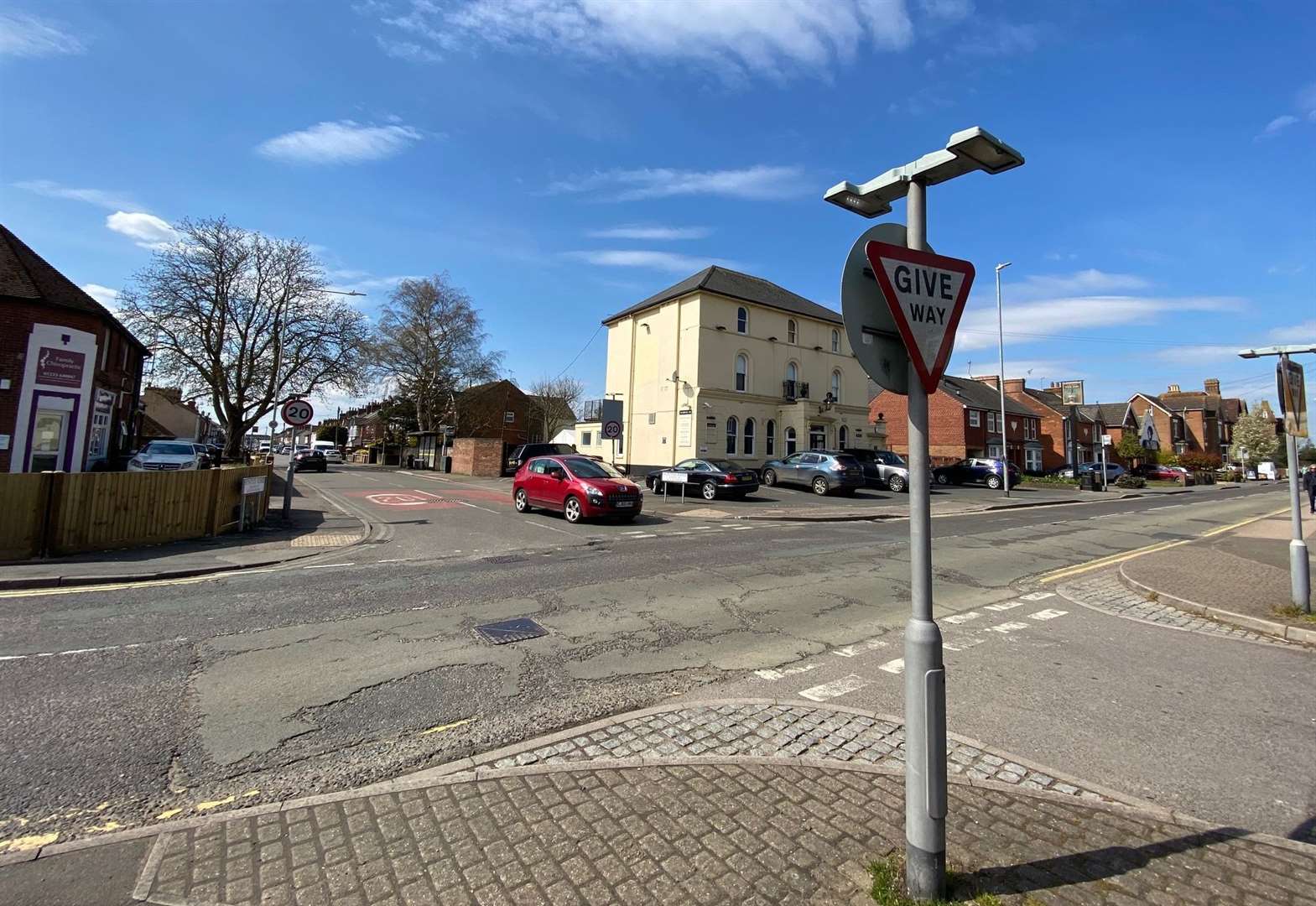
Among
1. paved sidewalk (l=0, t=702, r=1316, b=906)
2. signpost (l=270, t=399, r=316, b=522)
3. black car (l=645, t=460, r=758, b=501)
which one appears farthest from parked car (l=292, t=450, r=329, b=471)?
paved sidewalk (l=0, t=702, r=1316, b=906)

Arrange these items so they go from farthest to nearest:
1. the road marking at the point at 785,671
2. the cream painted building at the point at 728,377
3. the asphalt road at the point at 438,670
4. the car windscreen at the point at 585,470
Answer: the cream painted building at the point at 728,377, the car windscreen at the point at 585,470, the road marking at the point at 785,671, the asphalt road at the point at 438,670

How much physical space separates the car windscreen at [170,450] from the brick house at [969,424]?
4062 cm

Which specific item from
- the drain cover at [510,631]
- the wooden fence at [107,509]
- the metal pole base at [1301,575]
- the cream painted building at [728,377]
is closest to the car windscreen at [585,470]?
the wooden fence at [107,509]

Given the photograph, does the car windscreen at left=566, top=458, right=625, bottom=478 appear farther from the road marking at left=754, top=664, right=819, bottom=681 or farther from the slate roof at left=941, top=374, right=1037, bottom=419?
the slate roof at left=941, top=374, right=1037, bottom=419

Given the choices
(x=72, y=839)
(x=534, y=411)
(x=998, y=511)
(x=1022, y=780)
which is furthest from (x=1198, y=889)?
(x=534, y=411)

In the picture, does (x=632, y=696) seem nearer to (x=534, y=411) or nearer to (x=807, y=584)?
(x=807, y=584)

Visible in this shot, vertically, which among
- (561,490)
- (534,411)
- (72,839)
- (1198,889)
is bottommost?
(72,839)

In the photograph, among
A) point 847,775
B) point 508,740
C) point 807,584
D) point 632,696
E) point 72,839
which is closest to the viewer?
point 72,839

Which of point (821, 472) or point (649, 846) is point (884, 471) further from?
point (649, 846)

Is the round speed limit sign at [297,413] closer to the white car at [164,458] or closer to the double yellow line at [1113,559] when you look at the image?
the white car at [164,458]

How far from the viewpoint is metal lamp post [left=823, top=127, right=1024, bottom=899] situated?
88.7 inches

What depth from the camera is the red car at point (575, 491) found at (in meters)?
14.6

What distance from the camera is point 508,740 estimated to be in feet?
12.2

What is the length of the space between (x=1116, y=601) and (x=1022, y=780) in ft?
20.5
